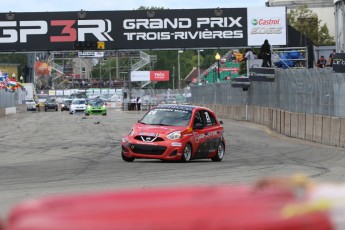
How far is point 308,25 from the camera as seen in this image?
83.5 meters

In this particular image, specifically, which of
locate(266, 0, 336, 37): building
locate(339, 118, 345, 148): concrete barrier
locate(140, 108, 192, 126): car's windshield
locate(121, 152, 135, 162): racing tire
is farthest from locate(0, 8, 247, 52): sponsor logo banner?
locate(266, 0, 336, 37): building

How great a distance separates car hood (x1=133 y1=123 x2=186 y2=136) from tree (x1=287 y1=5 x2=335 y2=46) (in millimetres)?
63534

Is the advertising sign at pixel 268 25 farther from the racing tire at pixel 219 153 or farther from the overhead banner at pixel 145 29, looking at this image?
the racing tire at pixel 219 153

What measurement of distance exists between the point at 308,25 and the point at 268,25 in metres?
40.2

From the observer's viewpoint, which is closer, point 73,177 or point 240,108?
point 73,177

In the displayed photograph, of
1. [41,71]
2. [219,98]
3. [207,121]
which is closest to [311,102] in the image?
[207,121]

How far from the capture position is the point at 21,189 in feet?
44.4

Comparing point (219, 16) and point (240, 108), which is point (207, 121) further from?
point (240, 108)

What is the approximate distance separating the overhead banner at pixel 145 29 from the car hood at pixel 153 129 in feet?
82.1

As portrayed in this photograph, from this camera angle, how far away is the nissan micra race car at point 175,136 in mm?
19156

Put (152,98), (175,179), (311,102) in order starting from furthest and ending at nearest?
(152,98)
(311,102)
(175,179)

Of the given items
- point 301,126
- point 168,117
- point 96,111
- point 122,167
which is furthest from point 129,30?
point 122,167

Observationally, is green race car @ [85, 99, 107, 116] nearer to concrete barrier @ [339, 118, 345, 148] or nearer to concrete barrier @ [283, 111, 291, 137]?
concrete barrier @ [283, 111, 291, 137]

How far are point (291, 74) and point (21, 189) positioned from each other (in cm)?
2052
